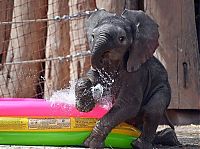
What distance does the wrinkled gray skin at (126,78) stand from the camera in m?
3.18

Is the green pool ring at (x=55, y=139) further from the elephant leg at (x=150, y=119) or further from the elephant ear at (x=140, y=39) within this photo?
the elephant ear at (x=140, y=39)

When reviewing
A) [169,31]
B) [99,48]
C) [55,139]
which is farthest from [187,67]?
[99,48]

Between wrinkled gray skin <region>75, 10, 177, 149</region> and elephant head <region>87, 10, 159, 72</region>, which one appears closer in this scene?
elephant head <region>87, 10, 159, 72</region>

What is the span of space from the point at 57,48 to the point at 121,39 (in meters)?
2.47

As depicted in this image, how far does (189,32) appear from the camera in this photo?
5250mm

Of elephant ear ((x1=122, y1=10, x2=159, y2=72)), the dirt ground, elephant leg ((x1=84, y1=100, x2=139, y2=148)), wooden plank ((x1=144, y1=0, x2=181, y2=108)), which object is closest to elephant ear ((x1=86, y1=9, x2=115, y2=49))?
elephant ear ((x1=122, y1=10, x2=159, y2=72))

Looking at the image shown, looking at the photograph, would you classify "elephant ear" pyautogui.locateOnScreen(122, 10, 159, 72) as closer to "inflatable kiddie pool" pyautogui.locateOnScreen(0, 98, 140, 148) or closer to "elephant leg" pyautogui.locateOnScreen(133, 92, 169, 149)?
"elephant leg" pyautogui.locateOnScreen(133, 92, 169, 149)

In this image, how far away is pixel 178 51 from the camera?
205 inches

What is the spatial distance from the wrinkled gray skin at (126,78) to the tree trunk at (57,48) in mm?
2153

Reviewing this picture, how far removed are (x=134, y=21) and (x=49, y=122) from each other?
67 cm

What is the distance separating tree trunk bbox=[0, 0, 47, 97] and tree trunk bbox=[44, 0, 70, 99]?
199mm

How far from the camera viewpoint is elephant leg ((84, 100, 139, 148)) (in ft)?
10.5

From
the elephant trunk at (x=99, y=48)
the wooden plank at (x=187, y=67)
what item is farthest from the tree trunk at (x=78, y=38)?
the elephant trunk at (x=99, y=48)

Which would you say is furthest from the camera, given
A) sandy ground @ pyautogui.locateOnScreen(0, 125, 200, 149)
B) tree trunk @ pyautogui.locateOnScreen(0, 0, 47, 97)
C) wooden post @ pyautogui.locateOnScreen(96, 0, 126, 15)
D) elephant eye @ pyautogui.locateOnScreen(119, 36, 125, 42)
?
tree trunk @ pyautogui.locateOnScreen(0, 0, 47, 97)
